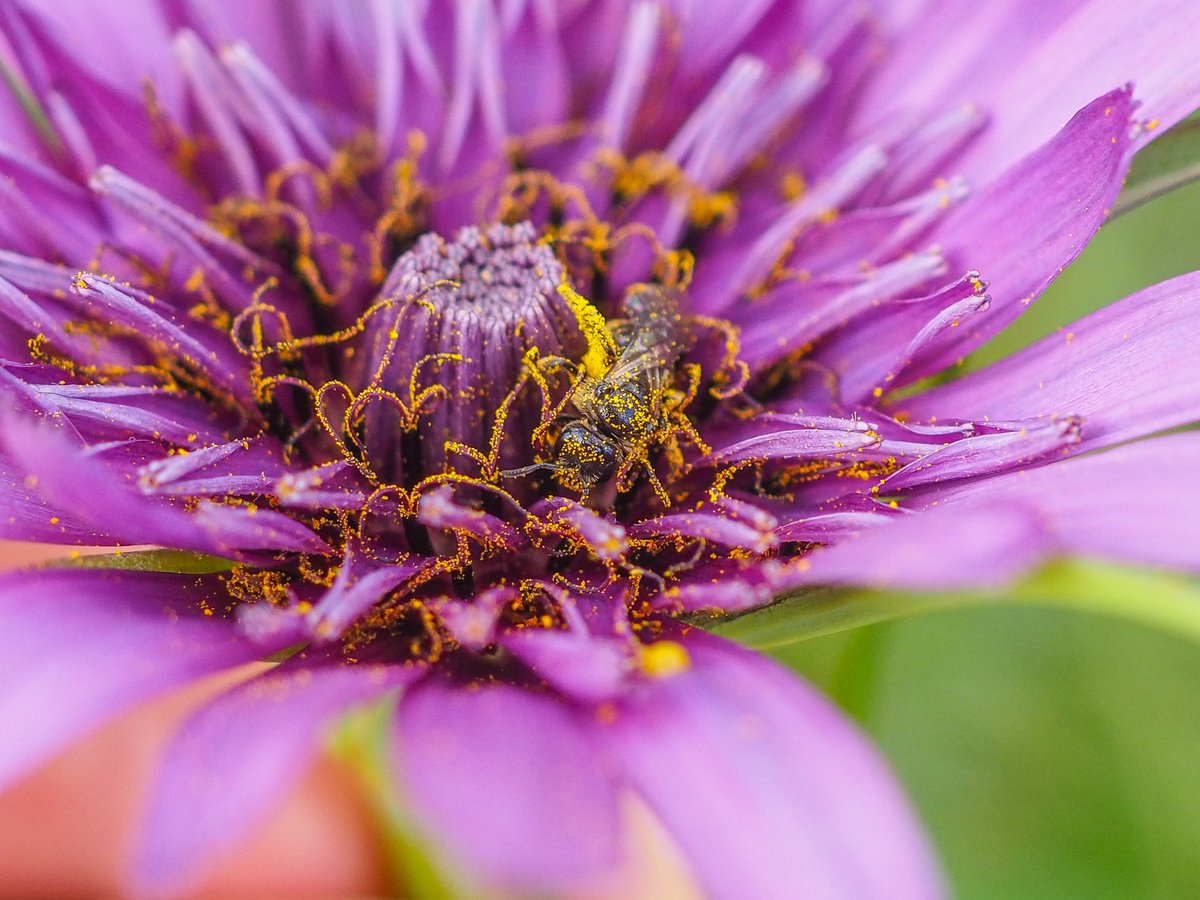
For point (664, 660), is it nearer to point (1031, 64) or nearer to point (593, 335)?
point (593, 335)

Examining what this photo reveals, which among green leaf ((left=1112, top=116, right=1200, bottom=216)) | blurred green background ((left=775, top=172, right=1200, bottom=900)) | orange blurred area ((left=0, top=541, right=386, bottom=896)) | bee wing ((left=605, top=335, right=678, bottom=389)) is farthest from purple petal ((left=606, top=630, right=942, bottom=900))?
orange blurred area ((left=0, top=541, right=386, bottom=896))

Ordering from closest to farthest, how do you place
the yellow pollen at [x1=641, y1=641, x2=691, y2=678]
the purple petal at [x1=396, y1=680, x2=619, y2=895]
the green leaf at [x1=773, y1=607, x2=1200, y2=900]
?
the purple petal at [x1=396, y1=680, x2=619, y2=895]
the yellow pollen at [x1=641, y1=641, x2=691, y2=678]
the green leaf at [x1=773, y1=607, x2=1200, y2=900]

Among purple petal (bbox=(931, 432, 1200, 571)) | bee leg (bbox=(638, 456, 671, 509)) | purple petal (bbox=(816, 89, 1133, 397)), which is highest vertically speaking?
purple petal (bbox=(816, 89, 1133, 397))

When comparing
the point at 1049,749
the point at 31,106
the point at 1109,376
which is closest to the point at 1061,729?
the point at 1049,749

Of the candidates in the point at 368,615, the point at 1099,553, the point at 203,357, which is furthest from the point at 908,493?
the point at 203,357

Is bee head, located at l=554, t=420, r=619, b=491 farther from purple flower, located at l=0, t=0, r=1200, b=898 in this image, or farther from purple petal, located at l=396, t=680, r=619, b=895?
purple petal, located at l=396, t=680, r=619, b=895

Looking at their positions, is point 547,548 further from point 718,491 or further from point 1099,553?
point 1099,553

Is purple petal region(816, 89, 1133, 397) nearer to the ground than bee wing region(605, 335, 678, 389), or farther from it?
farther from it
